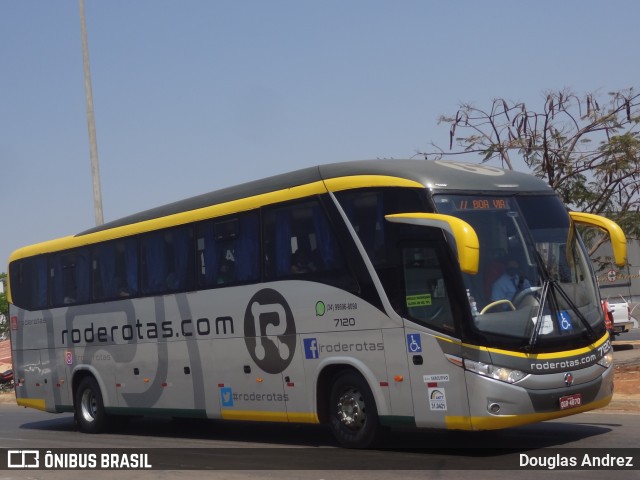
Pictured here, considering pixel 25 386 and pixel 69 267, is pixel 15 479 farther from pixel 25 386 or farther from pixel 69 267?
pixel 25 386

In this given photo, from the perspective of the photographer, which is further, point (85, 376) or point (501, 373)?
point (85, 376)

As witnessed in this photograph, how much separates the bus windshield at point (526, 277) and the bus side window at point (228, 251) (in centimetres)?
357

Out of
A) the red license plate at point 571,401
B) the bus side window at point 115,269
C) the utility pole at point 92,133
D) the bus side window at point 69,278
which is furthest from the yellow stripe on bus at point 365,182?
the utility pole at point 92,133

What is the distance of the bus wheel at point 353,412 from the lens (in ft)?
40.0

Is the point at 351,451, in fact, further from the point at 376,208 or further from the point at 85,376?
the point at 85,376

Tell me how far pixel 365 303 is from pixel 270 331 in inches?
83.5

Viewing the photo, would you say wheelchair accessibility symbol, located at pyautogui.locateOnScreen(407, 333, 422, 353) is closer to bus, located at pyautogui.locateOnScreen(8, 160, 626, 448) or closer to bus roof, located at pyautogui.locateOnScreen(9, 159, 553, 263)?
bus, located at pyautogui.locateOnScreen(8, 160, 626, 448)

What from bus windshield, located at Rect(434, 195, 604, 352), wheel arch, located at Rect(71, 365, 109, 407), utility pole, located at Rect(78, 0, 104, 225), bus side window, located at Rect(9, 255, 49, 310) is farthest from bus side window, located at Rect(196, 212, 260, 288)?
utility pole, located at Rect(78, 0, 104, 225)

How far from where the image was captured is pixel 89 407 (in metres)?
18.4

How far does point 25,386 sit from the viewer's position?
65.7ft

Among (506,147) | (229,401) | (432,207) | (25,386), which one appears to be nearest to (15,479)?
(229,401)

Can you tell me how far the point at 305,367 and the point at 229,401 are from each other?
2.06 m

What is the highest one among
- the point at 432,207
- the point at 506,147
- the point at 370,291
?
the point at 506,147

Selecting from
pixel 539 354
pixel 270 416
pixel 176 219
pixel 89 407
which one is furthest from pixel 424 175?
pixel 89 407
